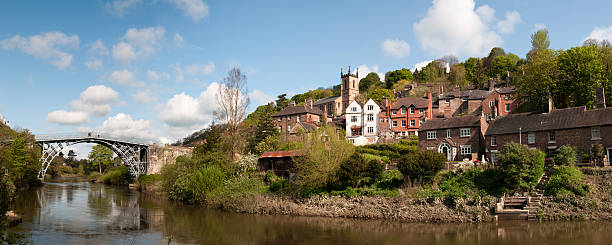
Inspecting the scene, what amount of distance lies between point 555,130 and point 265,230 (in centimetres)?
2601

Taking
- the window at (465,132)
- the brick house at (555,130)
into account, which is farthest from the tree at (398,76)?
the brick house at (555,130)

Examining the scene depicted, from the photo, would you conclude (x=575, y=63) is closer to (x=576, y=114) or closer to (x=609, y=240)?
(x=576, y=114)

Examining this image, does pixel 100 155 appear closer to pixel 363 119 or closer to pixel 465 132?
pixel 363 119

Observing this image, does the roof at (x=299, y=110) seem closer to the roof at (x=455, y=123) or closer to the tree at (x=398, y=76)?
the roof at (x=455, y=123)

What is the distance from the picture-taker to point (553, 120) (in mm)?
34062

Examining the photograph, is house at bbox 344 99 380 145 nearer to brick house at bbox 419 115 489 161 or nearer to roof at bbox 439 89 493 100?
roof at bbox 439 89 493 100

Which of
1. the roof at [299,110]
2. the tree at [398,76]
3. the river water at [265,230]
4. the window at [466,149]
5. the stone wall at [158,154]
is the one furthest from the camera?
the tree at [398,76]

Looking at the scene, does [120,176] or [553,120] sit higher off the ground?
[553,120]

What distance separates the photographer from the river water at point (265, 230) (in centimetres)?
2070

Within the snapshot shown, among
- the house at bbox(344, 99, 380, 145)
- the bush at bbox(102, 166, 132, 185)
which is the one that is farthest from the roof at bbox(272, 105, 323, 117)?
the bush at bbox(102, 166, 132, 185)

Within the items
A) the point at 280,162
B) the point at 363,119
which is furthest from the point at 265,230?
the point at 363,119

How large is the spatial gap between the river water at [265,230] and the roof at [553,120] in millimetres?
11807

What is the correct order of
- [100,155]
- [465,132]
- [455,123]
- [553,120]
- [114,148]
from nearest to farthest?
[553,120] → [465,132] → [455,123] → [114,148] → [100,155]

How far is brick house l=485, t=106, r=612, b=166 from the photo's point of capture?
30.9 m
